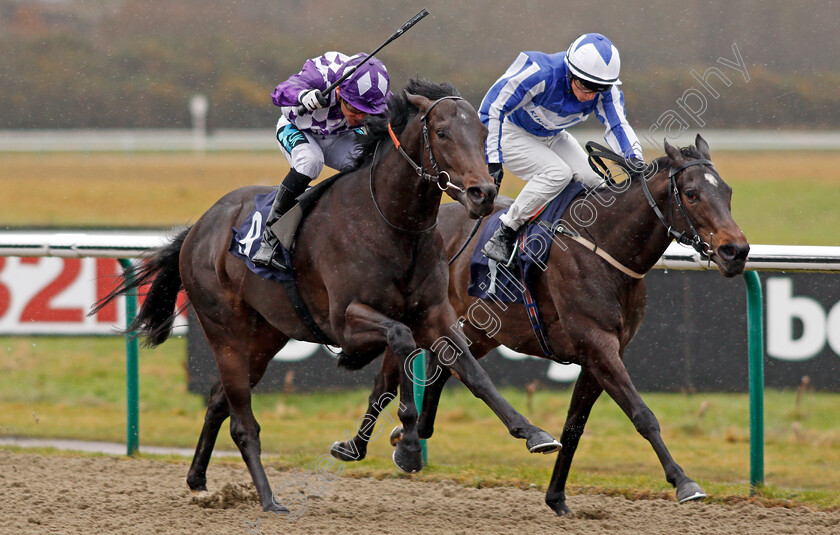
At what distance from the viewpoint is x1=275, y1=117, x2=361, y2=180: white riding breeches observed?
4492 millimetres

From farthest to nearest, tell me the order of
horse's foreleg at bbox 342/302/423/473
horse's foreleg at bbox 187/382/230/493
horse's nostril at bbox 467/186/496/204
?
horse's foreleg at bbox 187/382/230/493
horse's foreleg at bbox 342/302/423/473
horse's nostril at bbox 467/186/496/204

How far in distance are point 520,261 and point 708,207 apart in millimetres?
988

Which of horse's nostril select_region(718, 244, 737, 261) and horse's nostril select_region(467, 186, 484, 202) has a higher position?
horse's nostril select_region(467, 186, 484, 202)

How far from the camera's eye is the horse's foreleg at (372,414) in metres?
4.75

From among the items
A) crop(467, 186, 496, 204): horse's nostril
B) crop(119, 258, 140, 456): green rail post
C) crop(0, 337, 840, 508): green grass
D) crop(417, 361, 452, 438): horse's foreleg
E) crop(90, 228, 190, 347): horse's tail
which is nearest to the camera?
crop(467, 186, 496, 204): horse's nostril

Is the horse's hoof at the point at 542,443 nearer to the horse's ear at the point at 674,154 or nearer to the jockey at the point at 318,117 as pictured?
the horse's ear at the point at 674,154

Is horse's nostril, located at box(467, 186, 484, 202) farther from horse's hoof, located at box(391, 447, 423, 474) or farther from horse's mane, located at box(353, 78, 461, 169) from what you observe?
horse's hoof, located at box(391, 447, 423, 474)

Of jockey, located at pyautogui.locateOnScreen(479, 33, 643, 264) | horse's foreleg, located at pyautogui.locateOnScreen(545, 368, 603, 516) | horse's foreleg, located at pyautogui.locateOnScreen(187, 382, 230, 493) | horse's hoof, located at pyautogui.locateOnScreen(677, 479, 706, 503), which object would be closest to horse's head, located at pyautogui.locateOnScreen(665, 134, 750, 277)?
jockey, located at pyautogui.locateOnScreen(479, 33, 643, 264)

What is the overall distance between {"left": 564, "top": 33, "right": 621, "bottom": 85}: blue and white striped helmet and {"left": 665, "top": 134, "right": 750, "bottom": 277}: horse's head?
1.59 feet

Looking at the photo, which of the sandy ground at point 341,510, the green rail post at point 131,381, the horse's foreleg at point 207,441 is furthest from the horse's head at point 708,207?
the green rail post at point 131,381

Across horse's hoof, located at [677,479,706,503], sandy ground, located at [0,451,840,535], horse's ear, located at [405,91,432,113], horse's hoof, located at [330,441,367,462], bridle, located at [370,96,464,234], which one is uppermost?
horse's ear, located at [405,91,432,113]

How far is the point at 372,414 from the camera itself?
15.6 ft

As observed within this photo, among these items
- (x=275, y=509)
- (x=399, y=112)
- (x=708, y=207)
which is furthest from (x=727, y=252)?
(x=275, y=509)

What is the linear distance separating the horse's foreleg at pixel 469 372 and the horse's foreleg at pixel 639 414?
50cm
